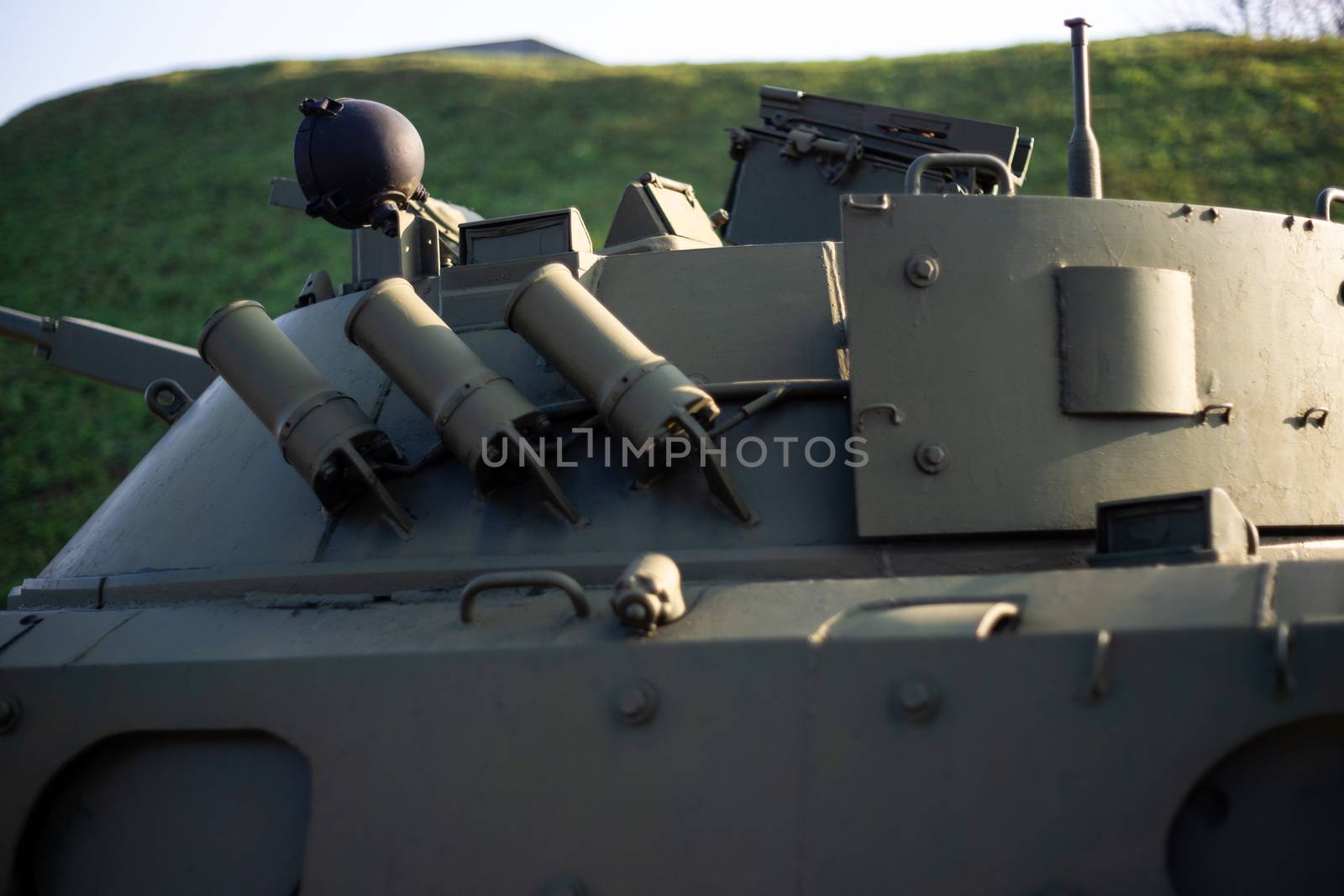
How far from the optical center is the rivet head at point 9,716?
140 inches

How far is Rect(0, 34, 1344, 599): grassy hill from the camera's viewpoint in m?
18.5

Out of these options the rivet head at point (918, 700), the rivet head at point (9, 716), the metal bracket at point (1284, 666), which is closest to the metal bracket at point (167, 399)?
the rivet head at point (9, 716)

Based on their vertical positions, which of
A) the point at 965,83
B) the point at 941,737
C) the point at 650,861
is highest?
the point at 965,83

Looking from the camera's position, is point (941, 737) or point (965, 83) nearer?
point (941, 737)

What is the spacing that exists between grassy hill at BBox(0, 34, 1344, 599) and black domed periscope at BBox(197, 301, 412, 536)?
12910 millimetres

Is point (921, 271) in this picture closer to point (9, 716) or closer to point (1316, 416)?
point (1316, 416)

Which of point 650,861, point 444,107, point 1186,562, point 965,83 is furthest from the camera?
point 444,107

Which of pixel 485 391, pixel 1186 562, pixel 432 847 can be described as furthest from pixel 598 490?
pixel 1186 562

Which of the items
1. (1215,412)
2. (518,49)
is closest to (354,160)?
(1215,412)

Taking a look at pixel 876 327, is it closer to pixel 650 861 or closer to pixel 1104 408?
pixel 1104 408

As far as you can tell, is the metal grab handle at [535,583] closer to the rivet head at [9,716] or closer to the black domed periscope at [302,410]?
the black domed periscope at [302,410]

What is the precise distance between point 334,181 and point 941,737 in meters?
2.99

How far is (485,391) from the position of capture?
13.1 feet

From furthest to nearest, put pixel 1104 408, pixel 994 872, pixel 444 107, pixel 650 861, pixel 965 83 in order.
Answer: pixel 444 107 → pixel 965 83 → pixel 1104 408 → pixel 650 861 → pixel 994 872
